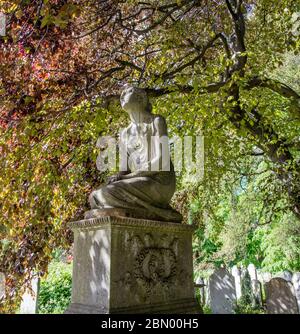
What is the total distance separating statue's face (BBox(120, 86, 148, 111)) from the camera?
198 inches

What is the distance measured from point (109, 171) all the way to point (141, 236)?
4.61 m

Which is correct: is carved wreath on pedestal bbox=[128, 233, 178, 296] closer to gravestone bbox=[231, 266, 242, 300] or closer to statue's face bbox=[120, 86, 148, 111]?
statue's face bbox=[120, 86, 148, 111]

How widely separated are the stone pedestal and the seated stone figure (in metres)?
0.17

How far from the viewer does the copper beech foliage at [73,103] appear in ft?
20.7

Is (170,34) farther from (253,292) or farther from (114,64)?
(253,292)

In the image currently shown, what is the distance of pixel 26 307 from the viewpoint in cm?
1180

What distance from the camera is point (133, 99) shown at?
5020 mm

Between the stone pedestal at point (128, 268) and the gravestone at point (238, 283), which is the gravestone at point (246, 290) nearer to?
the gravestone at point (238, 283)

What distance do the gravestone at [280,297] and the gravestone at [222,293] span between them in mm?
2114

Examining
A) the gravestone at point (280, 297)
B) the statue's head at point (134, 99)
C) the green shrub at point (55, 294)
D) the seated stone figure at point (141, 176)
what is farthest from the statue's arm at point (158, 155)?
the green shrub at point (55, 294)

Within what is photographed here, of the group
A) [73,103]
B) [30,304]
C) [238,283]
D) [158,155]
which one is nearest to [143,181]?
[158,155]

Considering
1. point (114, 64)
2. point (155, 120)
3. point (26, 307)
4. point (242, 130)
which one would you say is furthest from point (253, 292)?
point (155, 120)

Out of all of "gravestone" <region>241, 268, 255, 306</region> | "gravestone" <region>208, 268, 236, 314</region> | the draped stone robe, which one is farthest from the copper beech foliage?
"gravestone" <region>241, 268, 255, 306</region>

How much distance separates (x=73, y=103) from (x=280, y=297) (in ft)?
28.0
